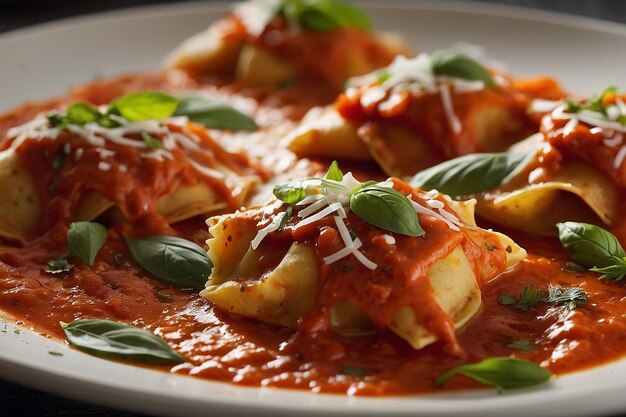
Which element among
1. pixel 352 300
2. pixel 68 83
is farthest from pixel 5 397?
pixel 68 83

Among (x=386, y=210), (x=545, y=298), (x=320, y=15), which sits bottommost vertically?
(x=545, y=298)

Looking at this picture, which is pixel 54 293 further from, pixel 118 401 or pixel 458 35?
pixel 458 35

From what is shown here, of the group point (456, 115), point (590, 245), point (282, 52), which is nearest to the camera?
point (590, 245)

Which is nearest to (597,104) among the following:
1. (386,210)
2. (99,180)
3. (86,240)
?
(386,210)

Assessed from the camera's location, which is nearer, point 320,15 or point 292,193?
point 292,193

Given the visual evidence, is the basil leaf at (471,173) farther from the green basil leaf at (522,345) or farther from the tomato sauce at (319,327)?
the green basil leaf at (522,345)

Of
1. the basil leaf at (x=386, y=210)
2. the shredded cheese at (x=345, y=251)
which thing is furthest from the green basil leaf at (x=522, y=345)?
the shredded cheese at (x=345, y=251)

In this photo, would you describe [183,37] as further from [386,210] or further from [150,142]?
[386,210]
